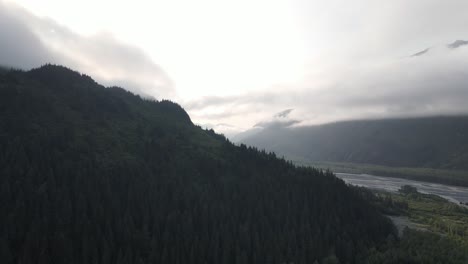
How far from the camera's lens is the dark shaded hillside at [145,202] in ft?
300

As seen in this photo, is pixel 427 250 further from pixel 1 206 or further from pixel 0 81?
pixel 0 81

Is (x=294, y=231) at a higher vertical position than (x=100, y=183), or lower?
lower

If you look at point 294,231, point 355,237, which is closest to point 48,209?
point 294,231

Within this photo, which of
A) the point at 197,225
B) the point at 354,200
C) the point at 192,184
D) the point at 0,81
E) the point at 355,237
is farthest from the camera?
the point at 0,81

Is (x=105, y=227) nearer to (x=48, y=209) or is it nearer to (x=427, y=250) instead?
(x=48, y=209)

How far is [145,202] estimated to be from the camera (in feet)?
384

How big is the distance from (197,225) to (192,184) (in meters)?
32.2

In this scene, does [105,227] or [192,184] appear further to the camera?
[192,184]

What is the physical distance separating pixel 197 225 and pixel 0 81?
464ft

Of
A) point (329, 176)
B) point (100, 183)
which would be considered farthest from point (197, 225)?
point (329, 176)

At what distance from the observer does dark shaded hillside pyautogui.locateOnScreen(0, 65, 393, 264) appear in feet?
300

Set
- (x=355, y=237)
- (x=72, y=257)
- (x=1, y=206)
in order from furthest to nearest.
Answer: (x=355, y=237) < (x=1, y=206) < (x=72, y=257)

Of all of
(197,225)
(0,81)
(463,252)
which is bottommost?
(463,252)

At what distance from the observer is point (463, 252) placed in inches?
4660
